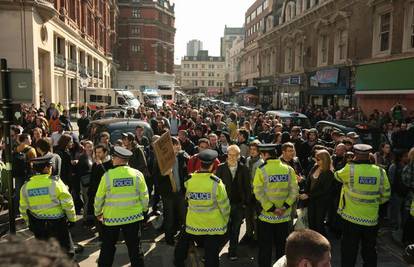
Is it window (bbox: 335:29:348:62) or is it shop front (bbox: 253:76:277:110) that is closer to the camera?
window (bbox: 335:29:348:62)

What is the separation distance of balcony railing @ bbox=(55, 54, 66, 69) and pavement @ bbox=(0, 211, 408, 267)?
918 inches

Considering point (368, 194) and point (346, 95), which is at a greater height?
point (346, 95)

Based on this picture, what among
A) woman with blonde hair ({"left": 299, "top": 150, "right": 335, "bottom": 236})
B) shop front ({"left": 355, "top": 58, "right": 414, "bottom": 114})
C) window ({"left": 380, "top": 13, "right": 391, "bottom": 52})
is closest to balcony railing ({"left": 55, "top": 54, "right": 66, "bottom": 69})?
shop front ({"left": 355, "top": 58, "right": 414, "bottom": 114})

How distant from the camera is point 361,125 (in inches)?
446

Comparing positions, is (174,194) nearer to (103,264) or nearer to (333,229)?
(103,264)

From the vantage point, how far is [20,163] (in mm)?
7727

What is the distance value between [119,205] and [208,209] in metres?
1.13

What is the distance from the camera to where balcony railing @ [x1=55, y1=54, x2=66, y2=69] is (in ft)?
93.6

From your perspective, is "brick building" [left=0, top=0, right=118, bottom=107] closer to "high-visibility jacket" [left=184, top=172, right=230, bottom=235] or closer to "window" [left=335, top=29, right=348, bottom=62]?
"high-visibility jacket" [left=184, top=172, right=230, bottom=235]

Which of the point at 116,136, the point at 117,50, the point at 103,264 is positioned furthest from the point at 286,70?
the point at 117,50

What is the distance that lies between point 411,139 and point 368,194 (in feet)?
21.7

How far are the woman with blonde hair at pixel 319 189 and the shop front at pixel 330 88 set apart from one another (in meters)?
21.4

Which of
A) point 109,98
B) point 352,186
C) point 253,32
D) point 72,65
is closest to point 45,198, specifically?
point 352,186

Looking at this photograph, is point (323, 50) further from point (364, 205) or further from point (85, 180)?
point (364, 205)
